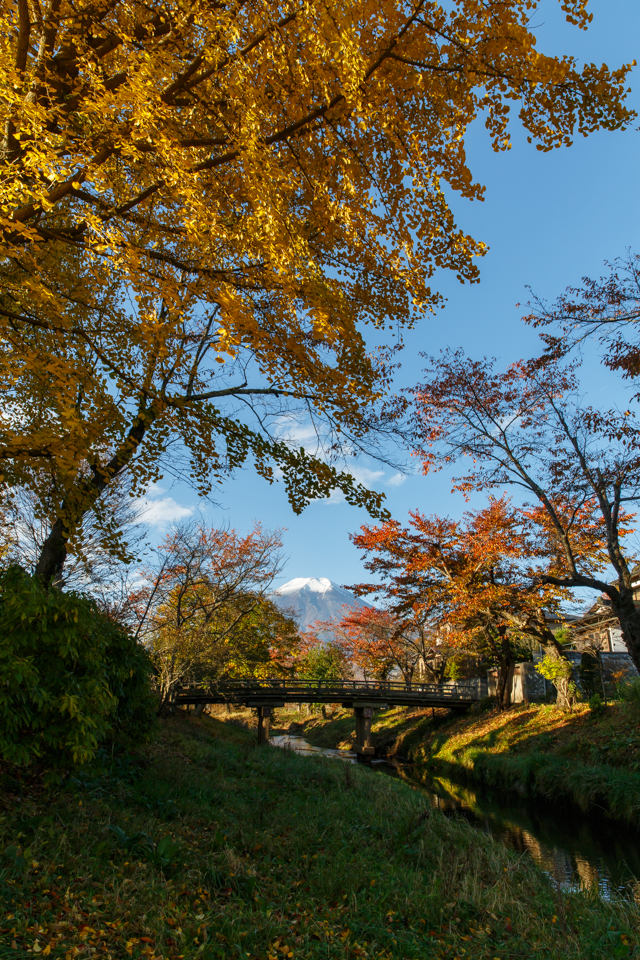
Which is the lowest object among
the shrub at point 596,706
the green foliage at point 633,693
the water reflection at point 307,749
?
the water reflection at point 307,749

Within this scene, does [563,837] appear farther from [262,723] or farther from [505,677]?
[262,723]

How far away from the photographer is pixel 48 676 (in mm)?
4426

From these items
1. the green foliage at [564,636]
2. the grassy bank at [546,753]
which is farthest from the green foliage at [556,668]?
the green foliage at [564,636]

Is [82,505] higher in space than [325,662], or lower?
higher

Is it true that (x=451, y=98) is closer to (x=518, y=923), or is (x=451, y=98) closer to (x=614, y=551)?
(x=518, y=923)

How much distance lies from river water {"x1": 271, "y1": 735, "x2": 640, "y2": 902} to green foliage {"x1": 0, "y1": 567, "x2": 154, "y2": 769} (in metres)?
→ 6.00

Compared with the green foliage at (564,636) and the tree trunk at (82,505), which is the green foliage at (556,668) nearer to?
the green foliage at (564,636)

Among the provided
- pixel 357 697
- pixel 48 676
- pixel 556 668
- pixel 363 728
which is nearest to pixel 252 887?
pixel 48 676

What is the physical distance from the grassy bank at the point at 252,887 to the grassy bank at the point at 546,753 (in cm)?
604

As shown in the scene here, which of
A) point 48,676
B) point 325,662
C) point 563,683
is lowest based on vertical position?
point 325,662

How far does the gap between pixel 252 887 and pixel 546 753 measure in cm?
1356

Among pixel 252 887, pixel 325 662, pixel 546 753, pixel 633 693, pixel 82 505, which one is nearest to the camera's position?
pixel 252 887

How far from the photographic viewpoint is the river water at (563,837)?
24.6 ft

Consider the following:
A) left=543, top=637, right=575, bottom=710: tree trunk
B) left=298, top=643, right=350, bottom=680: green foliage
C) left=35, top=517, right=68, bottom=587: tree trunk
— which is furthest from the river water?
left=298, top=643, right=350, bottom=680: green foliage
